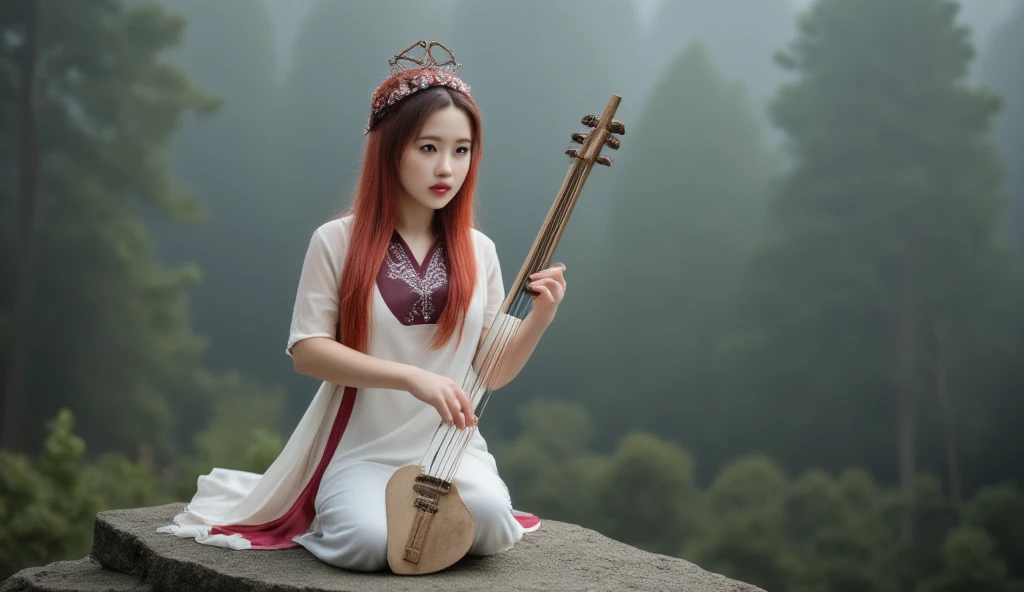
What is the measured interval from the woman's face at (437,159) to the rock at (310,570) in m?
0.75

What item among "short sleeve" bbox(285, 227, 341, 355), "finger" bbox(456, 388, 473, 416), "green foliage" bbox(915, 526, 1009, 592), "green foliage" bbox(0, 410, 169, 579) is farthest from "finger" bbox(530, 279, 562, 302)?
"green foliage" bbox(915, 526, 1009, 592)

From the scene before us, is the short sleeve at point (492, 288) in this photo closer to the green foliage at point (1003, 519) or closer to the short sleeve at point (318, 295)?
the short sleeve at point (318, 295)

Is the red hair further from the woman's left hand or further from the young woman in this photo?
the woman's left hand

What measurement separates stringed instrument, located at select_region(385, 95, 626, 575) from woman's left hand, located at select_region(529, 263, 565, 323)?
0.02 m

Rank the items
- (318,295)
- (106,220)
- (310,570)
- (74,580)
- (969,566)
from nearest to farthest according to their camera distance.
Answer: (310,570), (318,295), (74,580), (969,566), (106,220)

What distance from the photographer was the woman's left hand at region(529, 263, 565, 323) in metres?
2.29

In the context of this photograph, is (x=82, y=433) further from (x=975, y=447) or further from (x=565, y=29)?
(x=975, y=447)

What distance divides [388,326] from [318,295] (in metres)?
0.15

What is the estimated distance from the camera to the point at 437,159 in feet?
7.70

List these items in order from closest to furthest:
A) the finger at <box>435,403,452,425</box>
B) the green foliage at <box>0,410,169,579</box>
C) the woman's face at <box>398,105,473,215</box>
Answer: the finger at <box>435,403,452,425</box>
the woman's face at <box>398,105,473,215</box>
the green foliage at <box>0,410,169,579</box>

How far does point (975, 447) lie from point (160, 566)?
3555 mm

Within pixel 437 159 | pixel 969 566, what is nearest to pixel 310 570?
pixel 437 159

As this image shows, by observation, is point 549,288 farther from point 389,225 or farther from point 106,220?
point 106,220

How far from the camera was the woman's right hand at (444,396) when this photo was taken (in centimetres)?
211
